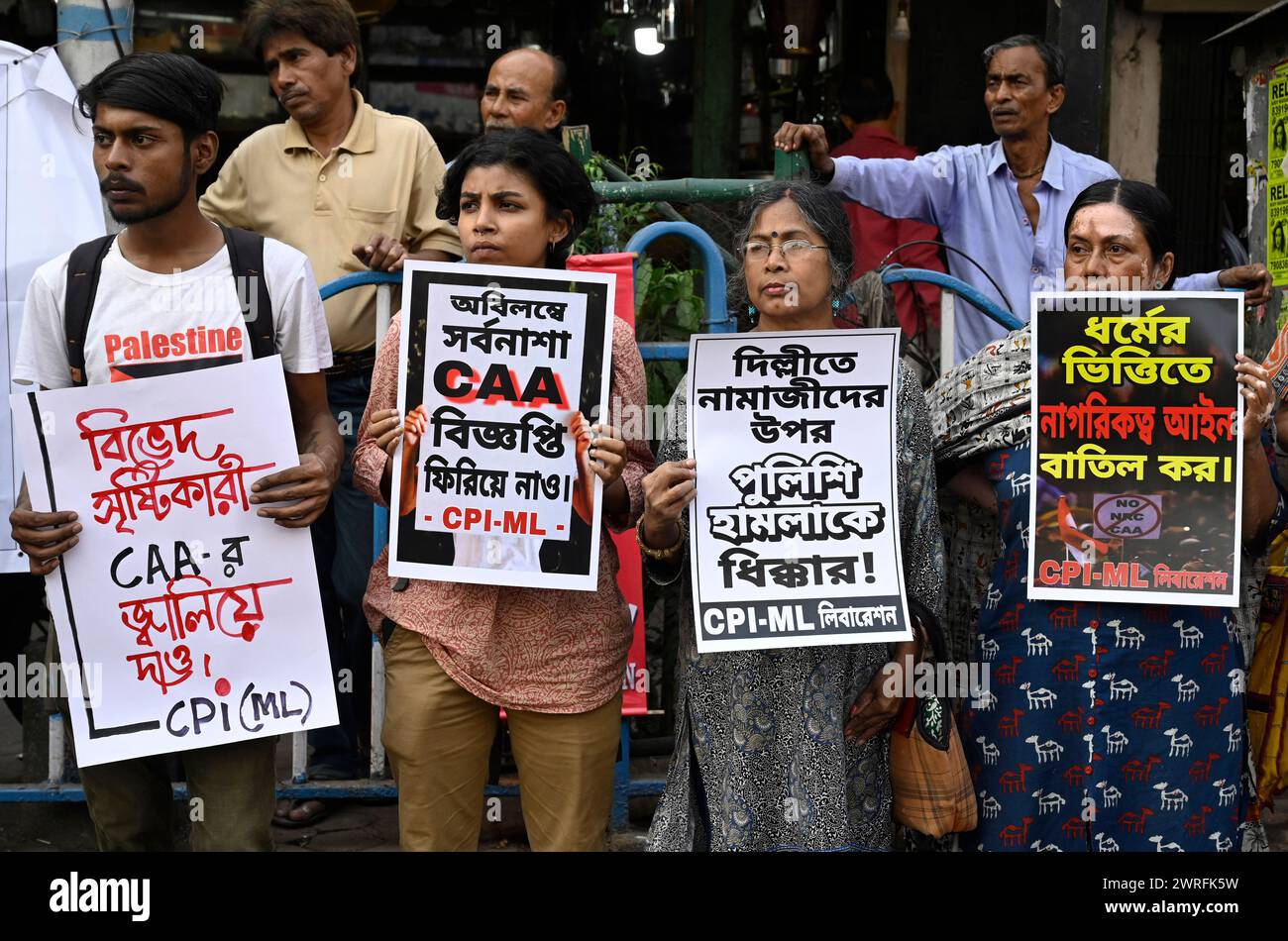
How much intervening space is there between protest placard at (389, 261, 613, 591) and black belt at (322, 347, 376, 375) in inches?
47.7

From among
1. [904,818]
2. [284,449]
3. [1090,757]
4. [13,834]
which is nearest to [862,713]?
[904,818]

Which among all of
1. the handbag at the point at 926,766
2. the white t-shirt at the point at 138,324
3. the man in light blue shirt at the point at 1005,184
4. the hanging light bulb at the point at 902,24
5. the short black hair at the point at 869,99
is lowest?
the handbag at the point at 926,766

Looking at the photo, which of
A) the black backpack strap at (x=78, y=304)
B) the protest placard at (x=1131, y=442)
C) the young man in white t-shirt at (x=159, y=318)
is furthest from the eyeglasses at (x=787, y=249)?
the black backpack strap at (x=78, y=304)

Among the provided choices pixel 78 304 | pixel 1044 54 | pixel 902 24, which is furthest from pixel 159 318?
pixel 902 24

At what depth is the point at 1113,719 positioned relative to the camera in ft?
10.4

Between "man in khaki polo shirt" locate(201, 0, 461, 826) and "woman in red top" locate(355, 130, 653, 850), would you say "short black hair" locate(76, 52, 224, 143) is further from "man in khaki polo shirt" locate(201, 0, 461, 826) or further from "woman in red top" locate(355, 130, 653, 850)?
"man in khaki polo shirt" locate(201, 0, 461, 826)

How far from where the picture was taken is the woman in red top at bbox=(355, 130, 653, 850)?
3.00m

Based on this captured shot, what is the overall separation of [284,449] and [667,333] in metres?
1.75

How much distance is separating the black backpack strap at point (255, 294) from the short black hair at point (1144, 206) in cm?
180

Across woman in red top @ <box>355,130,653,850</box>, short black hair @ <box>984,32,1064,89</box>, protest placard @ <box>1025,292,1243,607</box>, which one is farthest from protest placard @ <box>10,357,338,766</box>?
short black hair @ <box>984,32,1064,89</box>

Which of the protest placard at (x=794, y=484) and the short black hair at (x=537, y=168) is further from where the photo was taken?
the short black hair at (x=537, y=168)

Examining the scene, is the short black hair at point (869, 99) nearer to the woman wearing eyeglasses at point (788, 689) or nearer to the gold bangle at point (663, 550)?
the woman wearing eyeglasses at point (788, 689)

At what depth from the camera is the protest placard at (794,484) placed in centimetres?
298
